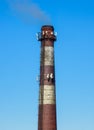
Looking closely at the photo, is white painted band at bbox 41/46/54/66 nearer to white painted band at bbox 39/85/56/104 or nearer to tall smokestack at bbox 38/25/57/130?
tall smokestack at bbox 38/25/57/130

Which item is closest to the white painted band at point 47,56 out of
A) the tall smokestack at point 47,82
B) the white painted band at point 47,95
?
the tall smokestack at point 47,82

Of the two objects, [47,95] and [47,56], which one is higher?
[47,56]

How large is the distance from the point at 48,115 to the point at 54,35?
7.96 meters

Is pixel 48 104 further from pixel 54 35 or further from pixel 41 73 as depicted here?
pixel 54 35

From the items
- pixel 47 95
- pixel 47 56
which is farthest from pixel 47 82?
pixel 47 56

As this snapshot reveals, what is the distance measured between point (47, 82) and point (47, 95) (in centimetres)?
128

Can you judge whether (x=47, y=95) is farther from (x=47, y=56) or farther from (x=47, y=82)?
(x=47, y=56)

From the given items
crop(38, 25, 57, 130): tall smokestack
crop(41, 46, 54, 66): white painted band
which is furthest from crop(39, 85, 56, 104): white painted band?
crop(41, 46, 54, 66): white painted band

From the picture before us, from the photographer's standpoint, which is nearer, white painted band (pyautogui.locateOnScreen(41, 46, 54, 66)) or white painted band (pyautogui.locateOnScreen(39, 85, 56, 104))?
white painted band (pyautogui.locateOnScreen(39, 85, 56, 104))

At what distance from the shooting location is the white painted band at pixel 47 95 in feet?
129

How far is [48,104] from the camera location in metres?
39.1

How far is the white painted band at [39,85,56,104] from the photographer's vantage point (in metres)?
39.2

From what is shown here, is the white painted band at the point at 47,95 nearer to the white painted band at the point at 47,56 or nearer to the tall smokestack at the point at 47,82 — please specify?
the tall smokestack at the point at 47,82

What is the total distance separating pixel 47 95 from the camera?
39406mm
